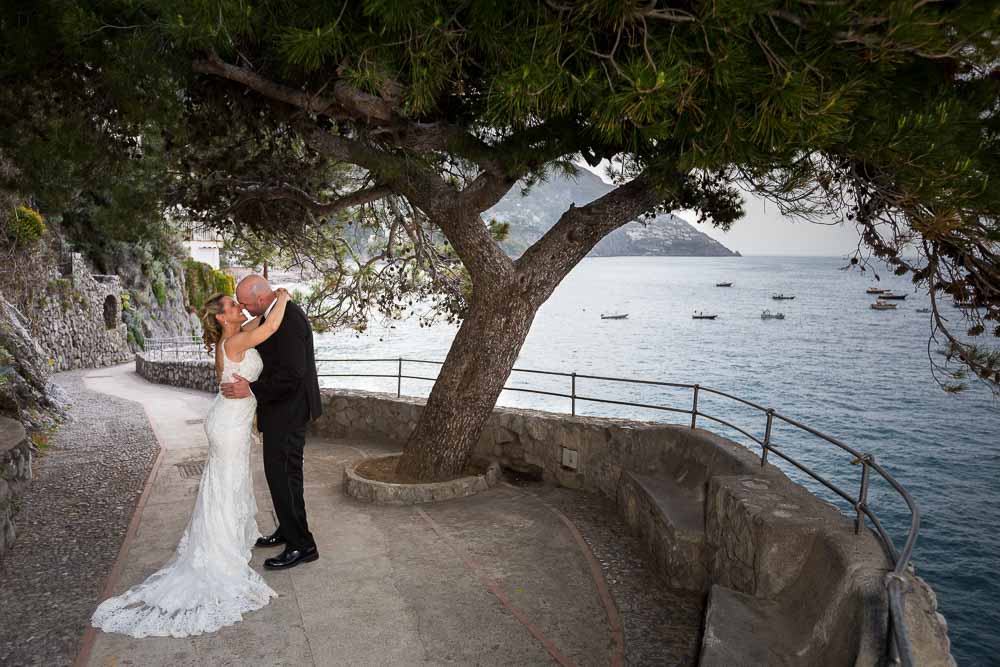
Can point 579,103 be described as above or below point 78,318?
above

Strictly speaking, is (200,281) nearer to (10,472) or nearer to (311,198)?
(311,198)

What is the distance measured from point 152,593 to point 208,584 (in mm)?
298

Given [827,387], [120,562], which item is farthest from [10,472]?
[827,387]

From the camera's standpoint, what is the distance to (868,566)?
9.39 ft

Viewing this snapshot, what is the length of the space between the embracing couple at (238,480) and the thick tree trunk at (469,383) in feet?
5.76

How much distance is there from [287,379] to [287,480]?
67 cm

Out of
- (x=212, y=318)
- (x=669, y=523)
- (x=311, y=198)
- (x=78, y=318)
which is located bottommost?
(x=669, y=523)

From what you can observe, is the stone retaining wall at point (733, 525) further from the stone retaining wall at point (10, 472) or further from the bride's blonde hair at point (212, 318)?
the stone retaining wall at point (10, 472)

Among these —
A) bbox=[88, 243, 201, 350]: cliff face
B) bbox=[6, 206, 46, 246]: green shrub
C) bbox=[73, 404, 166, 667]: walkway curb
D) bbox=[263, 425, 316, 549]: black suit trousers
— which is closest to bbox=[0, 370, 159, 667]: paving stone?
bbox=[73, 404, 166, 667]: walkway curb

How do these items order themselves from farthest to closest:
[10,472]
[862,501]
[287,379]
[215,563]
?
1. [10,472]
2. [287,379]
3. [215,563]
4. [862,501]

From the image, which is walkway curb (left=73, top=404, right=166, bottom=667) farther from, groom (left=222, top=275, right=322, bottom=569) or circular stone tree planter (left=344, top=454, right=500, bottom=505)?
circular stone tree planter (left=344, top=454, right=500, bottom=505)

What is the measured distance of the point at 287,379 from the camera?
4.25 m

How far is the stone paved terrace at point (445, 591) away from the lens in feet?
11.0

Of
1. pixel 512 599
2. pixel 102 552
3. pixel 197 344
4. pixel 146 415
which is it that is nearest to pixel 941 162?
pixel 512 599
